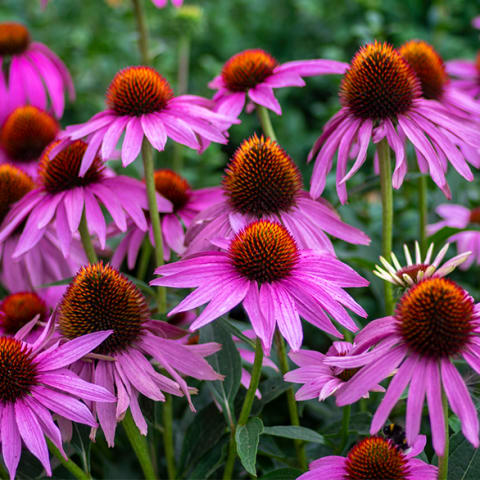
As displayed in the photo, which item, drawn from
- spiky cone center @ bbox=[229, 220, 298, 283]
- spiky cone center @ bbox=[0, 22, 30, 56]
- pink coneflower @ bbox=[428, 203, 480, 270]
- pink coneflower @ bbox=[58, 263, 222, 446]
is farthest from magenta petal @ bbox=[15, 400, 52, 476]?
spiky cone center @ bbox=[0, 22, 30, 56]

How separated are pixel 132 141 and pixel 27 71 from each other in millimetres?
1077

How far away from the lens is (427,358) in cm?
80

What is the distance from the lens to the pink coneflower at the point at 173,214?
4.37 ft

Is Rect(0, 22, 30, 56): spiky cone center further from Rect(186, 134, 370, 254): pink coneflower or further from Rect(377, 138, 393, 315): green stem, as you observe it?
Rect(377, 138, 393, 315): green stem

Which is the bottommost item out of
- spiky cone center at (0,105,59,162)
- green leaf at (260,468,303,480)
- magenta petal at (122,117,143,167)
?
green leaf at (260,468,303,480)

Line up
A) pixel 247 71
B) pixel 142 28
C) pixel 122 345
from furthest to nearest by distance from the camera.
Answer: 1. pixel 142 28
2. pixel 247 71
3. pixel 122 345

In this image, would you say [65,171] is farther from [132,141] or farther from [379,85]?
[379,85]

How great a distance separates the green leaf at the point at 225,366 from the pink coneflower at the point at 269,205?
0.15m

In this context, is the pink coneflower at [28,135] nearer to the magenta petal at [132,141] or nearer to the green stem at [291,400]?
the magenta petal at [132,141]

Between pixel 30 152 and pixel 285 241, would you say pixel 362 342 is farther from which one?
pixel 30 152

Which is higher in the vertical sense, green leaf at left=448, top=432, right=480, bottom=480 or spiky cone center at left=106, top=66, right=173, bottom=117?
spiky cone center at left=106, top=66, right=173, bottom=117

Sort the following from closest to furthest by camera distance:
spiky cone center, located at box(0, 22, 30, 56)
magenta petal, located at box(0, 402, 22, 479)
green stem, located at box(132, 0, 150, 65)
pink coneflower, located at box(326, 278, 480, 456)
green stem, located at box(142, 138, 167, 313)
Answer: pink coneflower, located at box(326, 278, 480, 456)
magenta petal, located at box(0, 402, 22, 479)
green stem, located at box(142, 138, 167, 313)
green stem, located at box(132, 0, 150, 65)
spiky cone center, located at box(0, 22, 30, 56)

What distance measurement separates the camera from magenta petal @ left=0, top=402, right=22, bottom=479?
0.87 metres

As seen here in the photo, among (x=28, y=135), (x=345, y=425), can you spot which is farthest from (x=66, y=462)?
(x=28, y=135)
